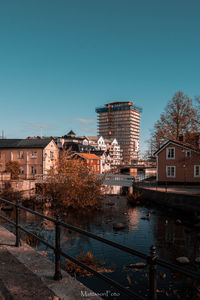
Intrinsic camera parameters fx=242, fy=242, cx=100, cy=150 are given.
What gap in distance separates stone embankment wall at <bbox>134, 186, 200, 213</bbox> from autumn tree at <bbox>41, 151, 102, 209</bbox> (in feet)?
26.3

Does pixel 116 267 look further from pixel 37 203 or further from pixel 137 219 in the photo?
pixel 37 203

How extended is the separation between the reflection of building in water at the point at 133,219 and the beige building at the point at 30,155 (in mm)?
25763

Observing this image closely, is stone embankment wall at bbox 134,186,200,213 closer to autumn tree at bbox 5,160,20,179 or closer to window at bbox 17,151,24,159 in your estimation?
autumn tree at bbox 5,160,20,179

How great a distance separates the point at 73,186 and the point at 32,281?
62.7 ft

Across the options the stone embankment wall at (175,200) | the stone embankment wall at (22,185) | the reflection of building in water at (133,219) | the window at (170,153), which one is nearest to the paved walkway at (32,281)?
the reflection of building in water at (133,219)

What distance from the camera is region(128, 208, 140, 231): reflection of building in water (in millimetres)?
18663

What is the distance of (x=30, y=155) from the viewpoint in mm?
47625

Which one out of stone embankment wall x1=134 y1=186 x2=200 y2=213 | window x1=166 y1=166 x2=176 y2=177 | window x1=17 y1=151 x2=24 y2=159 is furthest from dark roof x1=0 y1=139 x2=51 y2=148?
stone embankment wall x1=134 y1=186 x2=200 y2=213

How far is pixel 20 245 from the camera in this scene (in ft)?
20.4

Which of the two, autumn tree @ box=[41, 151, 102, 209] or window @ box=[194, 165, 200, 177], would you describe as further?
window @ box=[194, 165, 200, 177]

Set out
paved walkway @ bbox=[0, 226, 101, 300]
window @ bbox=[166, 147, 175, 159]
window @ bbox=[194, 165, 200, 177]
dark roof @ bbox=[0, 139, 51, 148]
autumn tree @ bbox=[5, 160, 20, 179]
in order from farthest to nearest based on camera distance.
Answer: dark roof @ bbox=[0, 139, 51, 148] < autumn tree @ bbox=[5, 160, 20, 179] < window @ bbox=[166, 147, 175, 159] < window @ bbox=[194, 165, 200, 177] < paved walkway @ bbox=[0, 226, 101, 300]

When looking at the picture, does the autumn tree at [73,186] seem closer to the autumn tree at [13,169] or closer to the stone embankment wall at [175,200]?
the stone embankment wall at [175,200]

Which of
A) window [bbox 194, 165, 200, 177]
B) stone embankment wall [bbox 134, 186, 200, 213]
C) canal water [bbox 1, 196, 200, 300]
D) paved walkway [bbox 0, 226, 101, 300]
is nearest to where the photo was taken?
paved walkway [bbox 0, 226, 101, 300]

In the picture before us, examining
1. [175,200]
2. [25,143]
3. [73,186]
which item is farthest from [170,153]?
[25,143]
